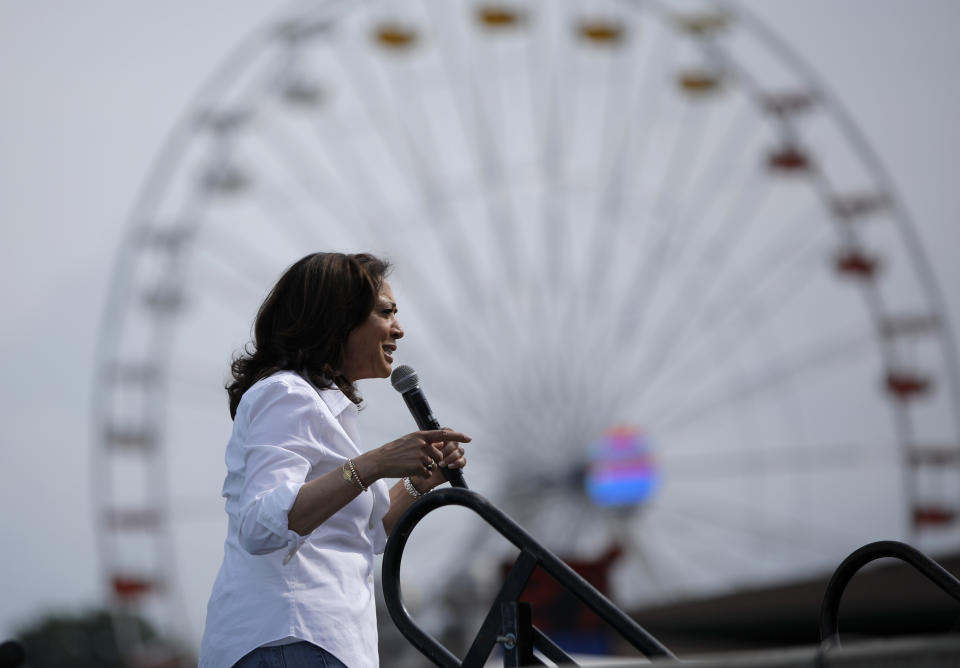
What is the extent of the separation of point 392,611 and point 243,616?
0.36m

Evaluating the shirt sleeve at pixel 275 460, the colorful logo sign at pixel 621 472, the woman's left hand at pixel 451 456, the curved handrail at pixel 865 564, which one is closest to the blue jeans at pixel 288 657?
the shirt sleeve at pixel 275 460

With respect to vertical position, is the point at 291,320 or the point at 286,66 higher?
the point at 286,66

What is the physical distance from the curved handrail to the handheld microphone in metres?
0.80

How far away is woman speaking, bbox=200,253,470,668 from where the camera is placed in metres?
2.32

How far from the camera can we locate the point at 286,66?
736 inches

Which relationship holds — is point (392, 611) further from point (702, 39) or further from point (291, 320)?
point (702, 39)

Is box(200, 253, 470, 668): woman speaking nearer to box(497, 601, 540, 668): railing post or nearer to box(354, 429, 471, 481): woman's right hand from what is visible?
box(354, 429, 471, 481): woman's right hand

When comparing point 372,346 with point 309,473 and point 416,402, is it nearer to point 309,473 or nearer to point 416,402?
point 416,402

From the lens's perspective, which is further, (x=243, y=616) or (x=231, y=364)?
(x=231, y=364)

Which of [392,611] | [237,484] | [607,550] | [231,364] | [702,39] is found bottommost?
[607,550]

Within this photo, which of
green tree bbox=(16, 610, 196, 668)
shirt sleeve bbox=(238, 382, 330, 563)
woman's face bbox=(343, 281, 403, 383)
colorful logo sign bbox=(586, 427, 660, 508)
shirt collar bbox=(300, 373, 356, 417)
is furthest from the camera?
green tree bbox=(16, 610, 196, 668)

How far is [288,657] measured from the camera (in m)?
2.31

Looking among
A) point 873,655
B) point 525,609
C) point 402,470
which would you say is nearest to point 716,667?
point 873,655

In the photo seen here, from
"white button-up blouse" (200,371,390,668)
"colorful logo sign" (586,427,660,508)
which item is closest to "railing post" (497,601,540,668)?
"white button-up blouse" (200,371,390,668)
